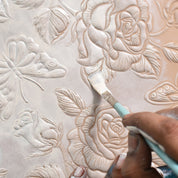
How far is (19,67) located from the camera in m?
0.56

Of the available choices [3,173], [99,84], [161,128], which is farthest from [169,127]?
[3,173]

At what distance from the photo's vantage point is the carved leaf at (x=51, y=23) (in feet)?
1.84

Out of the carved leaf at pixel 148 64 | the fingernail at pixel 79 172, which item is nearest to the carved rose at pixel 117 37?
the carved leaf at pixel 148 64

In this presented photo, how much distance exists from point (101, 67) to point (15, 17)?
24 cm

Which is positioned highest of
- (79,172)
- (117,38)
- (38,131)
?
(117,38)

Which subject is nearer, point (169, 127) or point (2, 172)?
point (169, 127)

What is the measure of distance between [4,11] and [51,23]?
0.11 metres

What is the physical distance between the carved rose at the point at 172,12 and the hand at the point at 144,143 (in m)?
0.32

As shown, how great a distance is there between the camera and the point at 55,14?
0.57m

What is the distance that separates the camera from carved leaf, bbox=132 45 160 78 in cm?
60

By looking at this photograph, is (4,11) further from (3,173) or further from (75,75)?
(3,173)

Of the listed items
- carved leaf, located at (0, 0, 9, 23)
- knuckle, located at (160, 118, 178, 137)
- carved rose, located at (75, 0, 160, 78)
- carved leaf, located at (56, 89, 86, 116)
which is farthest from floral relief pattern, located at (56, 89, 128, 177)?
knuckle, located at (160, 118, 178, 137)

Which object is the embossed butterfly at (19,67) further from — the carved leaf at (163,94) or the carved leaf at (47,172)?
the carved leaf at (163,94)

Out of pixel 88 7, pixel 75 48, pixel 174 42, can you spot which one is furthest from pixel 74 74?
pixel 174 42
